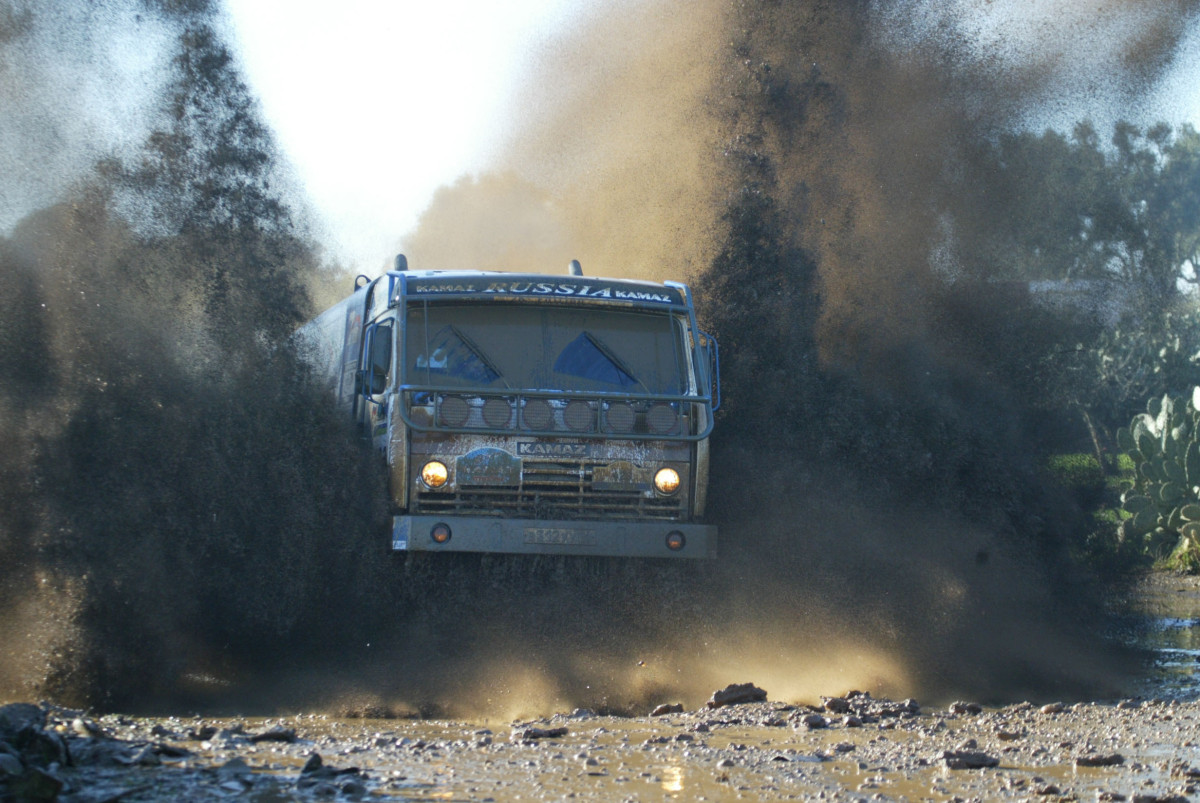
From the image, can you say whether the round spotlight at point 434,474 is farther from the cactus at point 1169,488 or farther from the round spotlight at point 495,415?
the cactus at point 1169,488

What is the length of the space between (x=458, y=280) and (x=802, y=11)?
784cm

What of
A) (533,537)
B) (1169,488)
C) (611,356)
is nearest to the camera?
(533,537)

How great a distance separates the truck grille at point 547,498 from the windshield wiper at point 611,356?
2.66ft

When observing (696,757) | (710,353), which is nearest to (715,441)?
(710,353)

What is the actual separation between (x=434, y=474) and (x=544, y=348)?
1.27 m

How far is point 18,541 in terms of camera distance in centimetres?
791

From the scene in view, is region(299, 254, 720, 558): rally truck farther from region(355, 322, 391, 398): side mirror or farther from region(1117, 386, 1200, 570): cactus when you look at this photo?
region(1117, 386, 1200, 570): cactus

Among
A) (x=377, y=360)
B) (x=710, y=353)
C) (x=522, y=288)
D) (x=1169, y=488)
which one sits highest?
(x=522, y=288)

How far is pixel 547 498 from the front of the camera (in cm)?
850

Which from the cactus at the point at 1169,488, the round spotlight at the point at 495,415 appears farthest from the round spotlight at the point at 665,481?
the cactus at the point at 1169,488

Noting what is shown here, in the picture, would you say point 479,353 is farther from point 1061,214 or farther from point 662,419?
point 1061,214

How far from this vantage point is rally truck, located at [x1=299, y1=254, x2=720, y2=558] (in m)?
8.34

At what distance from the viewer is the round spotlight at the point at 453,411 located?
8.36 metres

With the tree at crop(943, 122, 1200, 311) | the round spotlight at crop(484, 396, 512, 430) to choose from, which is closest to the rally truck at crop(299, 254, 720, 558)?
the round spotlight at crop(484, 396, 512, 430)
